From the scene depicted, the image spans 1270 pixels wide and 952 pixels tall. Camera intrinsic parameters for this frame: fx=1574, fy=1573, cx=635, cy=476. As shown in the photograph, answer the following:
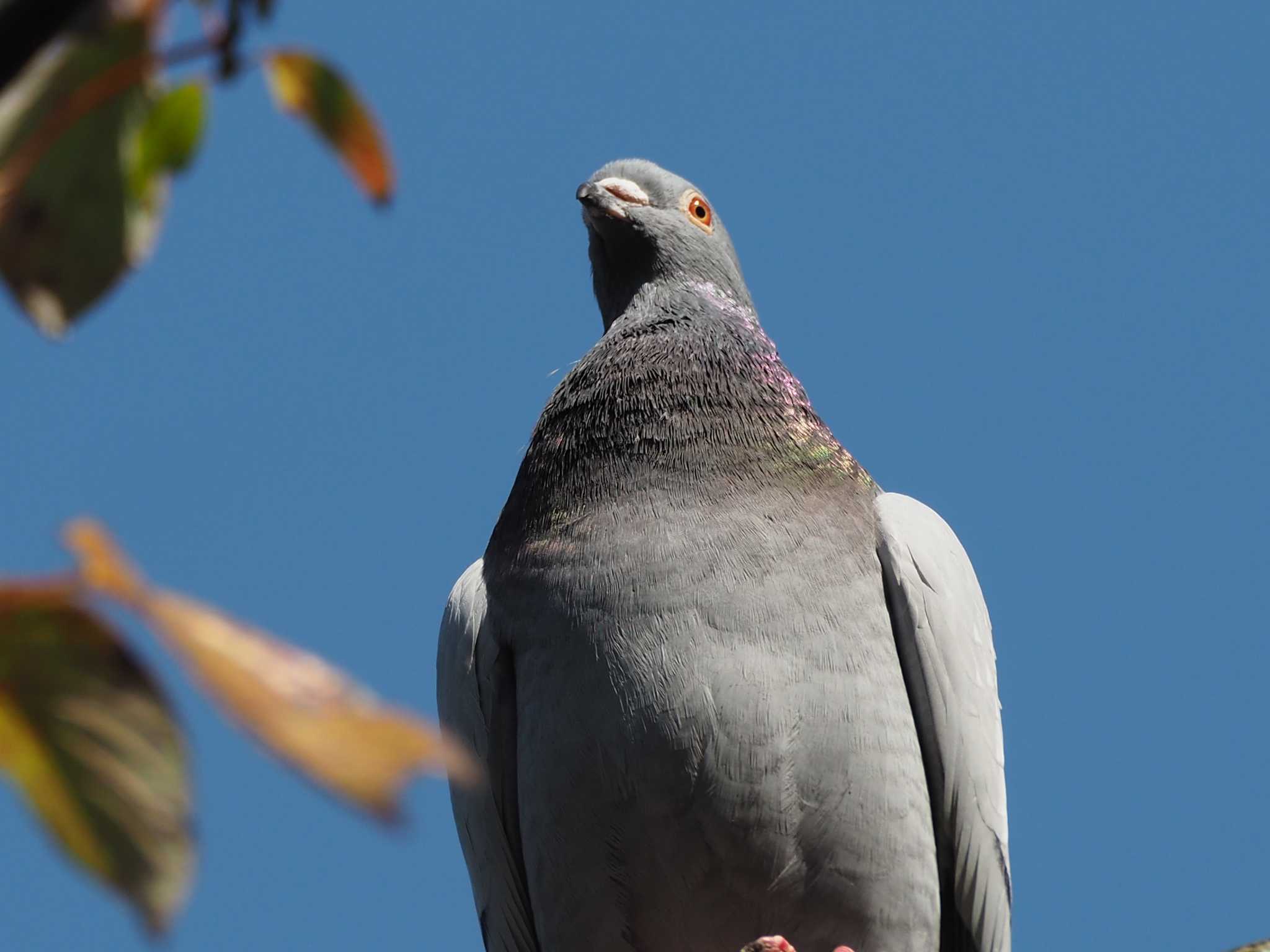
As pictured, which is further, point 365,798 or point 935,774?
point 935,774

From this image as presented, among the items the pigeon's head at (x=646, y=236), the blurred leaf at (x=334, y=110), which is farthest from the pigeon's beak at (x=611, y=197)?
the blurred leaf at (x=334, y=110)

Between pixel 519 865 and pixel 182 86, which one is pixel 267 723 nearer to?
pixel 182 86

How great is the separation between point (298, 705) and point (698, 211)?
7.49 metres

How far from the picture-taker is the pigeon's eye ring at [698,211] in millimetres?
8156

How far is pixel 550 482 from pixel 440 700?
44.1 inches

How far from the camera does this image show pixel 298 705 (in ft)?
3.25

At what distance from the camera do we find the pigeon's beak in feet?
26.0

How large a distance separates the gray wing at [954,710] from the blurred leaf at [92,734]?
210 inches

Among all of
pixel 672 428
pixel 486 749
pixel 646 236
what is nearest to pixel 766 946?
pixel 486 749

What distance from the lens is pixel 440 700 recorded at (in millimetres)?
6844

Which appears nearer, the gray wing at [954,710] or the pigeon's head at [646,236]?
the gray wing at [954,710]

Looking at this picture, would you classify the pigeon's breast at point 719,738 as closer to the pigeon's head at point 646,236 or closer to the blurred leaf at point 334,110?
the pigeon's head at point 646,236

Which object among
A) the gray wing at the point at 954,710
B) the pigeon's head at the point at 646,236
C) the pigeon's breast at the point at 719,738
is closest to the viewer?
the pigeon's breast at the point at 719,738

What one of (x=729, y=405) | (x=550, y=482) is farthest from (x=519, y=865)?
(x=729, y=405)
